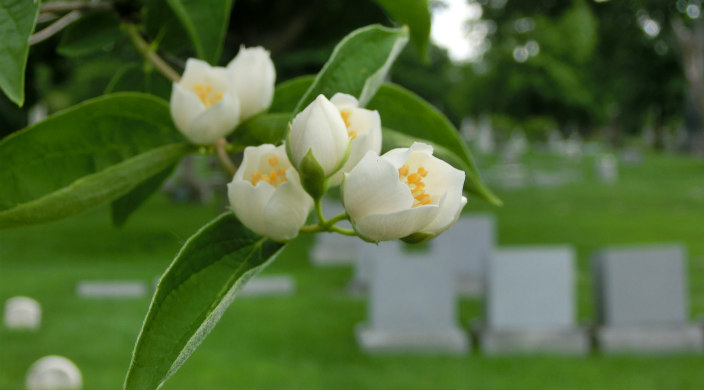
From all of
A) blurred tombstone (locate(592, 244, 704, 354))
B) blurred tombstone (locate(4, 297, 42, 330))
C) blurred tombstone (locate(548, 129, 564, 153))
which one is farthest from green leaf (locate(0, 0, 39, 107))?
blurred tombstone (locate(548, 129, 564, 153))

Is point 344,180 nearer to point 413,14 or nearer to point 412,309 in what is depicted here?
point 413,14

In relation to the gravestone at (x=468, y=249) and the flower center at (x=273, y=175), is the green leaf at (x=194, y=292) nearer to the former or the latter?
the flower center at (x=273, y=175)

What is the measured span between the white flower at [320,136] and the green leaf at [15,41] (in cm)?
16

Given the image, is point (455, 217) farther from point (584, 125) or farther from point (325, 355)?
point (584, 125)

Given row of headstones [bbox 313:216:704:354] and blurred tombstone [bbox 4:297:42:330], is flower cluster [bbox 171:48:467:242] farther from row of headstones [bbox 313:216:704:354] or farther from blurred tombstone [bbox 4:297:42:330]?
blurred tombstone [bbox 4:297:42:330]

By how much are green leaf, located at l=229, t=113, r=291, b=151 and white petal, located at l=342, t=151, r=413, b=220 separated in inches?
5.0

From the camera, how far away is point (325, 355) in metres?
5.64

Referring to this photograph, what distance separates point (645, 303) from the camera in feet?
19.0

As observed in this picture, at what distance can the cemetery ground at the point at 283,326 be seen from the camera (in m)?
5.11

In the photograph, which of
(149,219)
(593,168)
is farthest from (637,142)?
(149,219)

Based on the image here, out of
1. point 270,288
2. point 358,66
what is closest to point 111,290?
point 270,288

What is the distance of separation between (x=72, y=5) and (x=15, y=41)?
1.08ft

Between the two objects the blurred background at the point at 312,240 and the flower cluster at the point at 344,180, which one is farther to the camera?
the blurred background at the point at 312,240

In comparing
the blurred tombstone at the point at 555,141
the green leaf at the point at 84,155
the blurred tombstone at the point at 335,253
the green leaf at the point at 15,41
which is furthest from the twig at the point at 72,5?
the blurred tombstone at the point at 555,141
